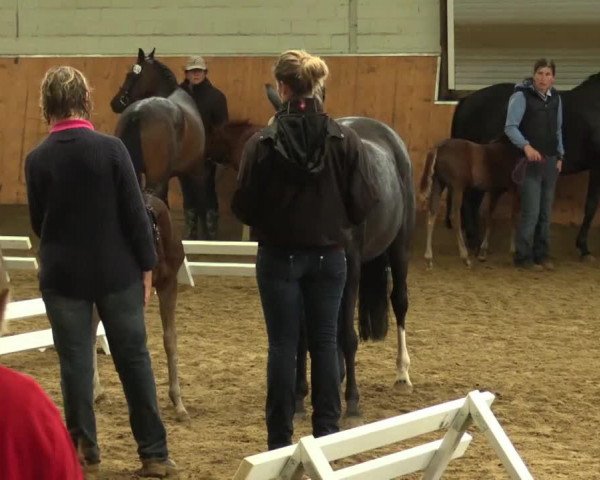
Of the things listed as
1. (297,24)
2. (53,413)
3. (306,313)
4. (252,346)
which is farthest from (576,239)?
(53,413)

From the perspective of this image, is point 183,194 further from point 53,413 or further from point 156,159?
point 53,413

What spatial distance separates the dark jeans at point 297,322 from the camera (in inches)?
182

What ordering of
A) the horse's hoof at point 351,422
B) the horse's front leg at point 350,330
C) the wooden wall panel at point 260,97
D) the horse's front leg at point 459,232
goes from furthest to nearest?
the wooden wall panel at point 260,97 → the horse's front leg at point 459,232 → the horse's hoof at point 351,422 → the horse's front leg at point 350,330

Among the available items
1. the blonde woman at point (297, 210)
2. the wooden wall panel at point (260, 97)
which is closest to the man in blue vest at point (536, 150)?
the wooden wall panel at point (260, 97)

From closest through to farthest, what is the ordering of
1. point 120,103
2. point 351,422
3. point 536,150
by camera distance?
point 351,422
point 536,150
point 120,103

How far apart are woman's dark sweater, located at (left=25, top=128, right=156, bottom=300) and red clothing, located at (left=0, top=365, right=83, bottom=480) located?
8.48 feet

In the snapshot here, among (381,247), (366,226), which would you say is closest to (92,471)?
(366,226)

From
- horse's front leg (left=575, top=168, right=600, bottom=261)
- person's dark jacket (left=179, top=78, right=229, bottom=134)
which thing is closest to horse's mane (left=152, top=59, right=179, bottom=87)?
person's dark jacket (left=179, top=78, right=229, bottom=134)

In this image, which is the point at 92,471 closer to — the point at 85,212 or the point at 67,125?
the point at 85,212

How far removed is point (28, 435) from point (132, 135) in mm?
8989

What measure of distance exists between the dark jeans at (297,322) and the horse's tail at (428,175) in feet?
24.5

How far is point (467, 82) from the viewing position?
1352cm

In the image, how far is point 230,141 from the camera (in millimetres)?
12609

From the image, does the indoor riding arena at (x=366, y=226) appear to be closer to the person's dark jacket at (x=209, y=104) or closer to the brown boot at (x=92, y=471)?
the person's dark jacket at (x=209, y=104)
